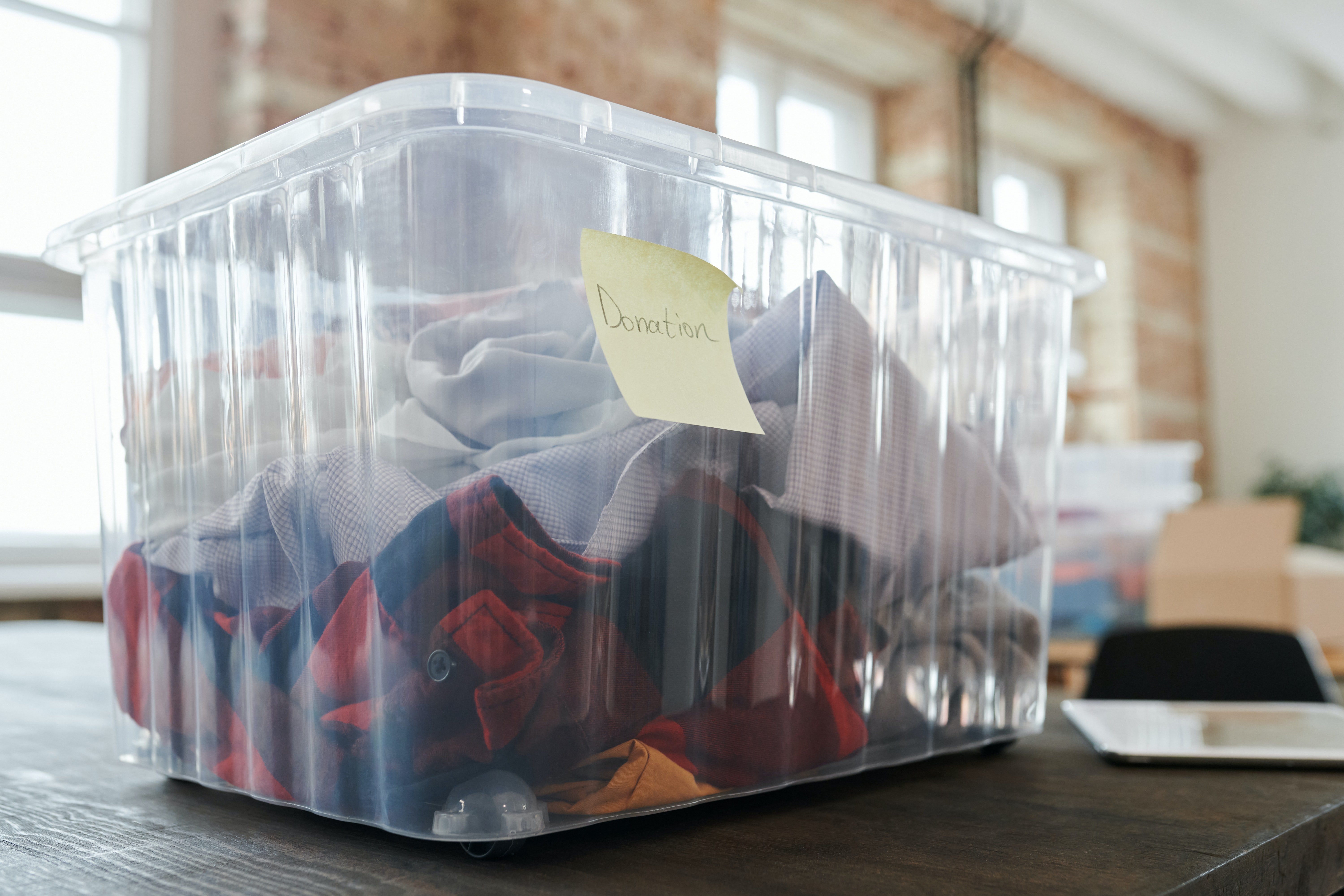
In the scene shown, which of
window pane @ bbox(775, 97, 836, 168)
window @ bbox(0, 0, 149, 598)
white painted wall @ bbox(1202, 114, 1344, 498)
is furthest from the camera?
white painted wall @ bbox(1202, 114, 1344, 498)

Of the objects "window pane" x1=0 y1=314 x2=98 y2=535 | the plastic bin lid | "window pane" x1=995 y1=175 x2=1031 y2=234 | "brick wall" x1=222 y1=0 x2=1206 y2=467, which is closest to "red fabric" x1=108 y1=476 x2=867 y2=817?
the plastic bin lid

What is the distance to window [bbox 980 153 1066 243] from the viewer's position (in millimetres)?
4918

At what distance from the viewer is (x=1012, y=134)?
488 cm

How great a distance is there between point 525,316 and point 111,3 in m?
2.68

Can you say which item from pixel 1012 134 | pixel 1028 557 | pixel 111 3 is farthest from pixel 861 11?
pixel 1028 557

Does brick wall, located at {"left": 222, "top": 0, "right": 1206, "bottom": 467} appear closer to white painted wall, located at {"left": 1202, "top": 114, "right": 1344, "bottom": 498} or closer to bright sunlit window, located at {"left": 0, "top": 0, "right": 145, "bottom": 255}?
white painted wall, located at {"left": 1202, "top": 114, "right": 1344, "bottom": 498}

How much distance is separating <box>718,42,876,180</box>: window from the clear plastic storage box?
3412mm

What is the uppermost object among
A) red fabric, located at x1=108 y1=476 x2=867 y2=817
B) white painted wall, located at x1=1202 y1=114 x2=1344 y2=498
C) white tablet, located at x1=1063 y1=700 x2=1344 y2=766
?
white painted wall, located at x1=1202 y1=114 x2=1344 y2=498

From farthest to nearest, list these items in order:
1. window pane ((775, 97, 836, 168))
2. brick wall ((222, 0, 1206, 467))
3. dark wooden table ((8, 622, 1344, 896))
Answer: window pane ((775, 97, 836, 168))
brick wall ((222, 0, 1206, 467))
dark wooden table ((8, 622, 1344, 896))

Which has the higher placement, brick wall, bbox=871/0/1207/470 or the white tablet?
brick wall, bbox=871/0/1207/470

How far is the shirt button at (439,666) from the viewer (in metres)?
0.32

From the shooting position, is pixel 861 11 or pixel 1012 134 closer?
pixel 861 11

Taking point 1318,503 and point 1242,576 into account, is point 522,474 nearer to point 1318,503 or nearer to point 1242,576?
point 1242,576

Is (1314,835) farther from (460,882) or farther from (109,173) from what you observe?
(109,173)
